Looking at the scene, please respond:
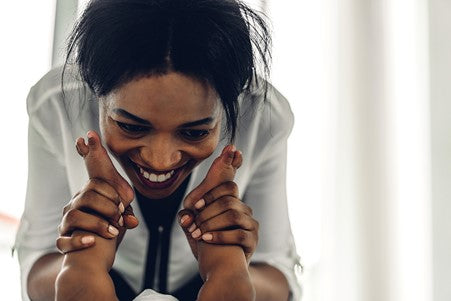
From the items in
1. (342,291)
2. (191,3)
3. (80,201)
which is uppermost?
(191,3)

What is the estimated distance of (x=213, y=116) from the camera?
1.70ft

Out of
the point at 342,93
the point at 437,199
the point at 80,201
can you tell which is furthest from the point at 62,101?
the point at 437,199

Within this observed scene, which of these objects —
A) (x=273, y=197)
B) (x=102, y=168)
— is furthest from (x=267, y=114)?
(x=102, y=168)

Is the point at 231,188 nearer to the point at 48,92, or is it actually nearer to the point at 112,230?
the point at 112,230

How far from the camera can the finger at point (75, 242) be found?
1.59ft

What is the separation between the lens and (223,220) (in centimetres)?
50

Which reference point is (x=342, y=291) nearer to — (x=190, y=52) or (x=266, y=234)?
(x=266, y=234)

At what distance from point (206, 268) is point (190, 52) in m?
0.16

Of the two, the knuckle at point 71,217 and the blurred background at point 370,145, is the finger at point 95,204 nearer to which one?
the knuckle at point 71,217

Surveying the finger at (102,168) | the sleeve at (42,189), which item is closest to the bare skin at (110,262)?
the finger at (102,168)

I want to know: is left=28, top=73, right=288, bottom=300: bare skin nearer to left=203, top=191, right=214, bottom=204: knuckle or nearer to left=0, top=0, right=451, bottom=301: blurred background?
left=203, top=191, right=214, bottom=204: knuckle

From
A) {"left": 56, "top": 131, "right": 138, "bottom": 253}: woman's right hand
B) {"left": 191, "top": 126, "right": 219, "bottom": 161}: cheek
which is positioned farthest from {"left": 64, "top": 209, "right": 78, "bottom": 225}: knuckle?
{"left": 191, "top": 126, "right": 219, "bottom": 161}: cheek

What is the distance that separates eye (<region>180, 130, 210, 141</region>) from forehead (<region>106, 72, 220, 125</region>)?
1cm

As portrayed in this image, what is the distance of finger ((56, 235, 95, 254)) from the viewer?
49 centimetres
